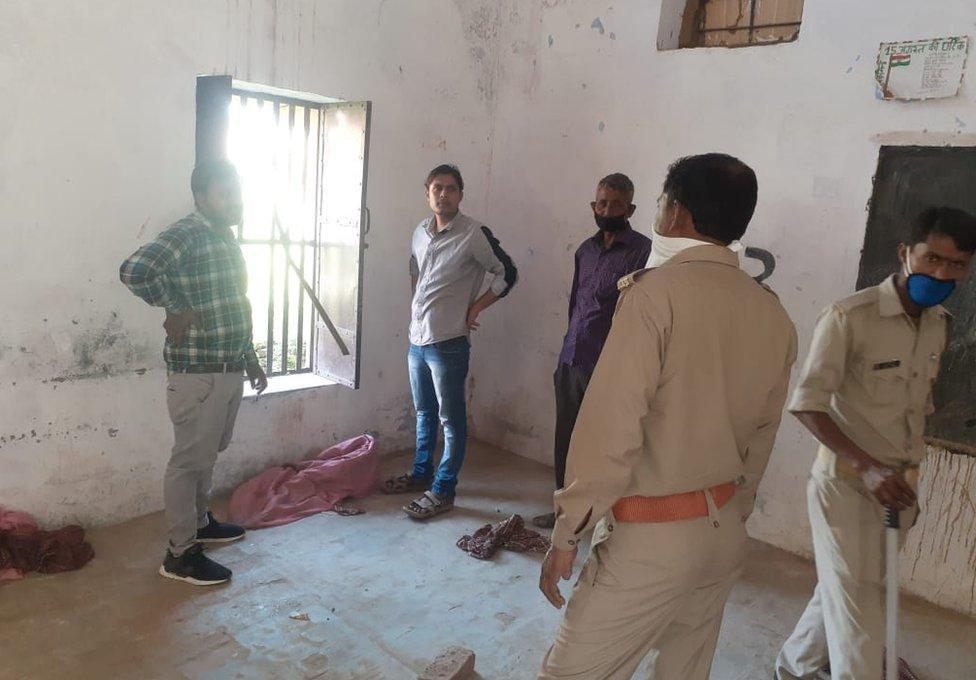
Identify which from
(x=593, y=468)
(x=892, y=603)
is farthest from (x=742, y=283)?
(x=892, y=603)

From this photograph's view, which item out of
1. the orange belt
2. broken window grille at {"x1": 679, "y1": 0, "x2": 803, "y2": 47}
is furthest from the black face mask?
the orange belt

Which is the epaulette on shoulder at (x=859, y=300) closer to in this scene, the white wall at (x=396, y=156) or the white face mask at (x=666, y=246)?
the white face mask at (x=666, y=246)

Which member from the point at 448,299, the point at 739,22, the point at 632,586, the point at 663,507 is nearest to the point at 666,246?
the point at 663,507

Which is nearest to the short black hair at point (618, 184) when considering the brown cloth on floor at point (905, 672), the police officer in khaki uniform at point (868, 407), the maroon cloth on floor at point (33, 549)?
the police officer in khaki uniform at point (868, 407)

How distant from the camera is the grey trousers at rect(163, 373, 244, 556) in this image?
2602mm

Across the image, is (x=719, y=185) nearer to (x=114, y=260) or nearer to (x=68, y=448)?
(x=114, y=260)

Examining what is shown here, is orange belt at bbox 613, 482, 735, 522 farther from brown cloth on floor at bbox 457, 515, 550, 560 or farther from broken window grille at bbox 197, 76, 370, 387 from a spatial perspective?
broken window grille at bbox 197, 76, 370, 387

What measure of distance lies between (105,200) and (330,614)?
6.17 feet

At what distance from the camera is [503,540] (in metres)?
3.18

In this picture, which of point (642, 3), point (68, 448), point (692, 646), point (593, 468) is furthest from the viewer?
point (642, 3)

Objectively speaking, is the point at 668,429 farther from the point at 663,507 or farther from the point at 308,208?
the point at 308,208

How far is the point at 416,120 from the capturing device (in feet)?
13.2

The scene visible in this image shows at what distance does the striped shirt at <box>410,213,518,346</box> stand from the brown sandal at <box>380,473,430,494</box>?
0.77 metres

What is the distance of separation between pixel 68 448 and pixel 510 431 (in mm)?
2487
